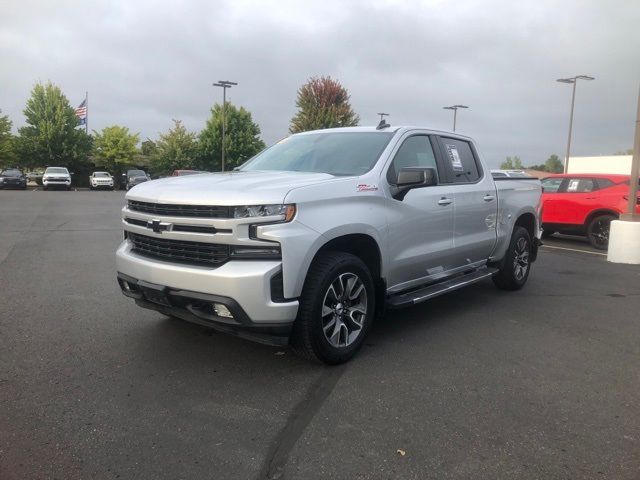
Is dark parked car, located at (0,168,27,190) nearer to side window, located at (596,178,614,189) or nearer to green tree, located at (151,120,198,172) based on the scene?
green tree, located at (151,120,198,172)

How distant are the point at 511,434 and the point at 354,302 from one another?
151 cm

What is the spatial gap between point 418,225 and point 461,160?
1.44 metres

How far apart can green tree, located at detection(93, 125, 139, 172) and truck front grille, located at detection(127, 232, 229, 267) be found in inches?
1933

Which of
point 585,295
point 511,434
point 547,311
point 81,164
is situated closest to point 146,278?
point 511,434

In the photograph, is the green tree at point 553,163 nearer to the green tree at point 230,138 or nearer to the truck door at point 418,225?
the green tree at point 230,138

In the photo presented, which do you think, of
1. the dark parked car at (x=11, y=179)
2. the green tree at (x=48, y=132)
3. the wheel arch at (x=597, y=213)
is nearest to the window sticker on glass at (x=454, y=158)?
the wheel arch at (x=597, y=213)

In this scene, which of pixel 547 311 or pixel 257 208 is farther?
pixel 547 311

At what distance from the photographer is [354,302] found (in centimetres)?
415

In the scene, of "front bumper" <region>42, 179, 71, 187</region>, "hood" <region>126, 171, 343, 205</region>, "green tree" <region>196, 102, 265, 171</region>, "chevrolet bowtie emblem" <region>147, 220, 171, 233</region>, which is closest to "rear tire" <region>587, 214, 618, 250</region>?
"hood" <region>126, 171, 343, 205</region>

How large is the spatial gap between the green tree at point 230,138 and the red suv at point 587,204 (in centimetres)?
4067

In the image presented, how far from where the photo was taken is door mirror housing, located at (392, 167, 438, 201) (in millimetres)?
4297

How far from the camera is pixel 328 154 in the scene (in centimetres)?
488

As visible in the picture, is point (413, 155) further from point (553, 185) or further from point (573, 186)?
point (553, 185)

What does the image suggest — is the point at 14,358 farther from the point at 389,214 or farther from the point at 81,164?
the point at 81,164
